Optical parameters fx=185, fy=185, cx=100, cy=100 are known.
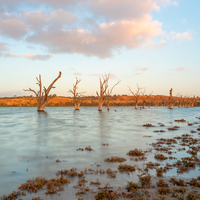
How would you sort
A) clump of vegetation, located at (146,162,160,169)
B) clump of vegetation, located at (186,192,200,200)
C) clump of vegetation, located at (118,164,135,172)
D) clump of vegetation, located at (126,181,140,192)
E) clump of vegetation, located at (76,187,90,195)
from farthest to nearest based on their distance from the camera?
1. clump of vegetation, located at (146,162,160,169)
2. clump of vegetation, located at (118,164,135,172)
3. clump of vegetation, located at (126,181,140,192)
4. clump of vegetation, located at (76,187,90,195)
5. clump of vegetation, located at (186,192,200,200)

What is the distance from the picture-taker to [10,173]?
274 inches

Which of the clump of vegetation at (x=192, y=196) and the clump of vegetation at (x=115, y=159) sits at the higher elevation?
the clump of vegetation at (x=192, y=196)

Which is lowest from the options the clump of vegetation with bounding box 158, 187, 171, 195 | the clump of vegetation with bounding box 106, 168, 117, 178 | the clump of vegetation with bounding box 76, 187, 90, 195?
the clump of vegetation with bounding box 106, 168, 117, 178

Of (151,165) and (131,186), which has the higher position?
(131,186)

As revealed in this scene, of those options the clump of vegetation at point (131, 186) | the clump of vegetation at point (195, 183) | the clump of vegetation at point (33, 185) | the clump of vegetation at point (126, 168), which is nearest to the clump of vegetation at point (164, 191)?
the clump of vegetation at point (131, 186)

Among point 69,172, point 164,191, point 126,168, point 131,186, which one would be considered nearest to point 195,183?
point 164,191

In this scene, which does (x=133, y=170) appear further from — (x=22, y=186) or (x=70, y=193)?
(x=22, y=186)

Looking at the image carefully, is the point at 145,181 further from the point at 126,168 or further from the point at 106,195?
the point at 106,195

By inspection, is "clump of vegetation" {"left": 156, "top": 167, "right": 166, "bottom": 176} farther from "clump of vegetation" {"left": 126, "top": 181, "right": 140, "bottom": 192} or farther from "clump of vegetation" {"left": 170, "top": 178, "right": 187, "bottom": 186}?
"clump of vegetation" {"left": 126, "top": 181, "right": 140, "bottom": 192}

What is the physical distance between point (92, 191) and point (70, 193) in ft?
2.09

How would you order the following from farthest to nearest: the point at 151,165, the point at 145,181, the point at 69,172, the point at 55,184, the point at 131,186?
the point at 151,165 < the point at 69,172 < the point at 145,181 < the point at 55,184 < the point at 131,186

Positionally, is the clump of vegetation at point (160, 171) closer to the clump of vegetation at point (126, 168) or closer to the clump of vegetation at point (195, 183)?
the clump of vegetation at point (126, 168)

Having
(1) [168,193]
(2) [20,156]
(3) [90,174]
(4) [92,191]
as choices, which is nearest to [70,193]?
(4) [92,191]

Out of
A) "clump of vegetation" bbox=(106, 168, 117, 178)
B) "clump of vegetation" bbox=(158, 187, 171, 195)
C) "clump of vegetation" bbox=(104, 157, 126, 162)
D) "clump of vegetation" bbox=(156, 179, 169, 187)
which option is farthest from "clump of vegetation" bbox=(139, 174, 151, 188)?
"clump of vegetation" bbox=(104, 157, 126, 162)
